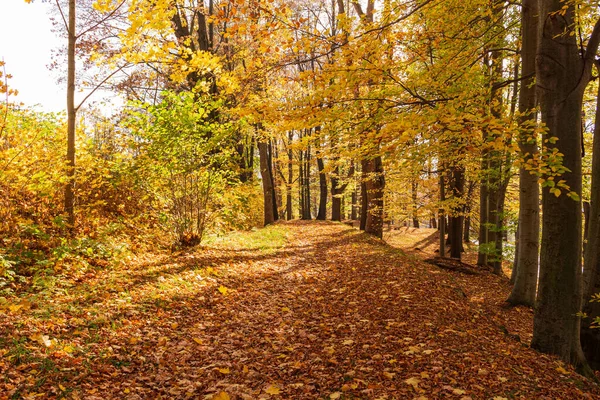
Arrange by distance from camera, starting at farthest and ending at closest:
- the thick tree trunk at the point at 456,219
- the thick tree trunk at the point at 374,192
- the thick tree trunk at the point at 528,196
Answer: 1. the thick tree trunk at the point at 374,192
2. the thick tree trunk at the point at 456,219
3. the thick tree trunk at the point at 528,196

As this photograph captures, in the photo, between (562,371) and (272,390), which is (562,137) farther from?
(272,390)

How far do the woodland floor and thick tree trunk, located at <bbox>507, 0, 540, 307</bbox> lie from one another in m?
0.64

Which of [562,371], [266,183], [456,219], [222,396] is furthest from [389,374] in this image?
[266,183]

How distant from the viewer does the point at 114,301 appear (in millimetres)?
5191

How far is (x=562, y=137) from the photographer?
14.6 ft

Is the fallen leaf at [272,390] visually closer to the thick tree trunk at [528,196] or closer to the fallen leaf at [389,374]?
the fallen leaf at [389,374]

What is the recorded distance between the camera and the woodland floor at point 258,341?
362 cm

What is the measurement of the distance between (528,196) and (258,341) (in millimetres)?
6131

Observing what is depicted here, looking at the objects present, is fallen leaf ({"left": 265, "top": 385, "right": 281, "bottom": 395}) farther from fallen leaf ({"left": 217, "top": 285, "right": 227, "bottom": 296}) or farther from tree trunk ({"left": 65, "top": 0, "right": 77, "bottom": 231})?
tree trunk ({"left": 65, "top": 0, "right": 77, "bottom": 231})

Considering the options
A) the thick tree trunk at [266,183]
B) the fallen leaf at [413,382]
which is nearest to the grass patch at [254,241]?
the thick tree trunk at [266,183]

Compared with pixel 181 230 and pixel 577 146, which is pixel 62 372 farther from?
pixel 577 146

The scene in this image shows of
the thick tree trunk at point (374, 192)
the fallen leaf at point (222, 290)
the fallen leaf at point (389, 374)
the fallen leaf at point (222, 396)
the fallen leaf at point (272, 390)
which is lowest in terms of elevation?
the fallen leaf at point (272, 390)

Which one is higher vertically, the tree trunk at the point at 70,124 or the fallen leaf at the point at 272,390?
the tree trunk at the point at 70,124

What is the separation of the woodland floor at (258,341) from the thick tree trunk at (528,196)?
64 centimetres
